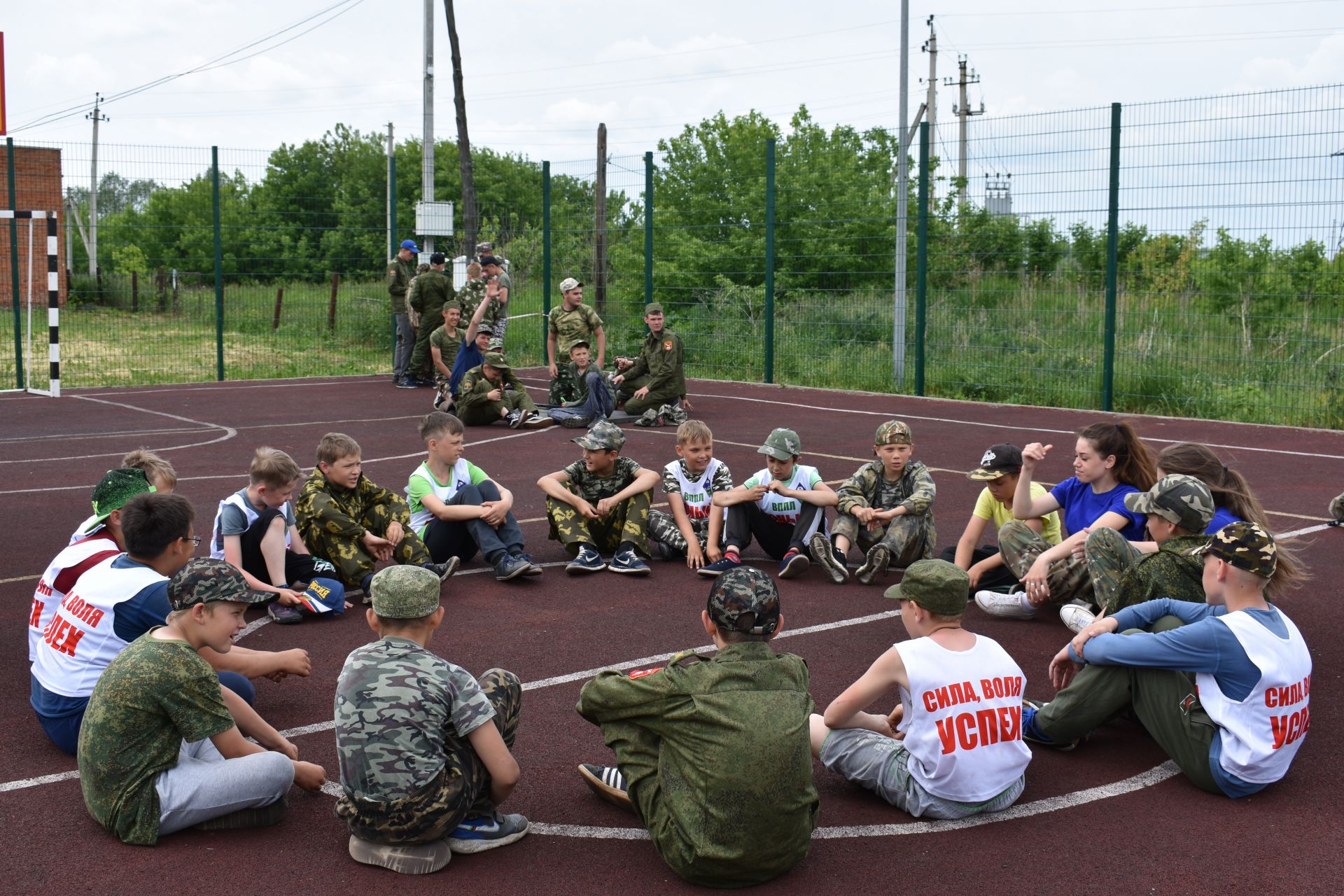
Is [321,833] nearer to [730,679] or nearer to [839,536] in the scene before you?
[730,679]

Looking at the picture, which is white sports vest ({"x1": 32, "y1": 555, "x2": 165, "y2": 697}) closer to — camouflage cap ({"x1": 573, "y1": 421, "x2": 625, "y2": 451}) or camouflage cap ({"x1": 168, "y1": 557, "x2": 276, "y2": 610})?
camouflage cap ({"x1": 168, "y1": 557, "x2": 276, "y2": 610})

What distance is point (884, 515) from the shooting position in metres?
7.55

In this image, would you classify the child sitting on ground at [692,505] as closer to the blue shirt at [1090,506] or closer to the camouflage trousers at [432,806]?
the blue shirt at [1090,506]

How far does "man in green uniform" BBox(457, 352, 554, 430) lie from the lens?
14.6 metres

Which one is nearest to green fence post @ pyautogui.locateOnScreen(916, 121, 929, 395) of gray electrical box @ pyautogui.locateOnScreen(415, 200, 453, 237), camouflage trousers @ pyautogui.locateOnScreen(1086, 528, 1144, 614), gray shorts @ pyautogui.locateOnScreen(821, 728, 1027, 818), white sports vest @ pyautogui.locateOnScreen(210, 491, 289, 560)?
gray electrical box @ pyautogui.locateOnScreen(415, 200, 453, 237)

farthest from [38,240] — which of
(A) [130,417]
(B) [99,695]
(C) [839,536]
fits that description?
(B) [99,695]

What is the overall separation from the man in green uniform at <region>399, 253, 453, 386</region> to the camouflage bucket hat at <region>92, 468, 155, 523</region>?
538 inches

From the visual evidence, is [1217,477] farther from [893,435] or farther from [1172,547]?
[893,435]

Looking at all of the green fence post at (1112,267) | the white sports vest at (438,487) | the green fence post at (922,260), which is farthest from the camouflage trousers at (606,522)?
the green fence post at (922,260)

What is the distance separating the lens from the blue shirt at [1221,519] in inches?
215

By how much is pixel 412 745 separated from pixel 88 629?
5.18ft

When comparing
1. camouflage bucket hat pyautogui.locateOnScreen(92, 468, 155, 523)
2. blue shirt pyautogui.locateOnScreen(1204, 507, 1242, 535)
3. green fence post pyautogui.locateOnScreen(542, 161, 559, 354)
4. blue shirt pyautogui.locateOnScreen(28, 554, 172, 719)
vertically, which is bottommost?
blue shirt pyautogui.locateOnScreen(28, 554, 172, 719)

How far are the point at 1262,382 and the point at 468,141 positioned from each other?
653 inches

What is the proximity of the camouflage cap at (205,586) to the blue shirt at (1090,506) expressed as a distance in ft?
14.1
